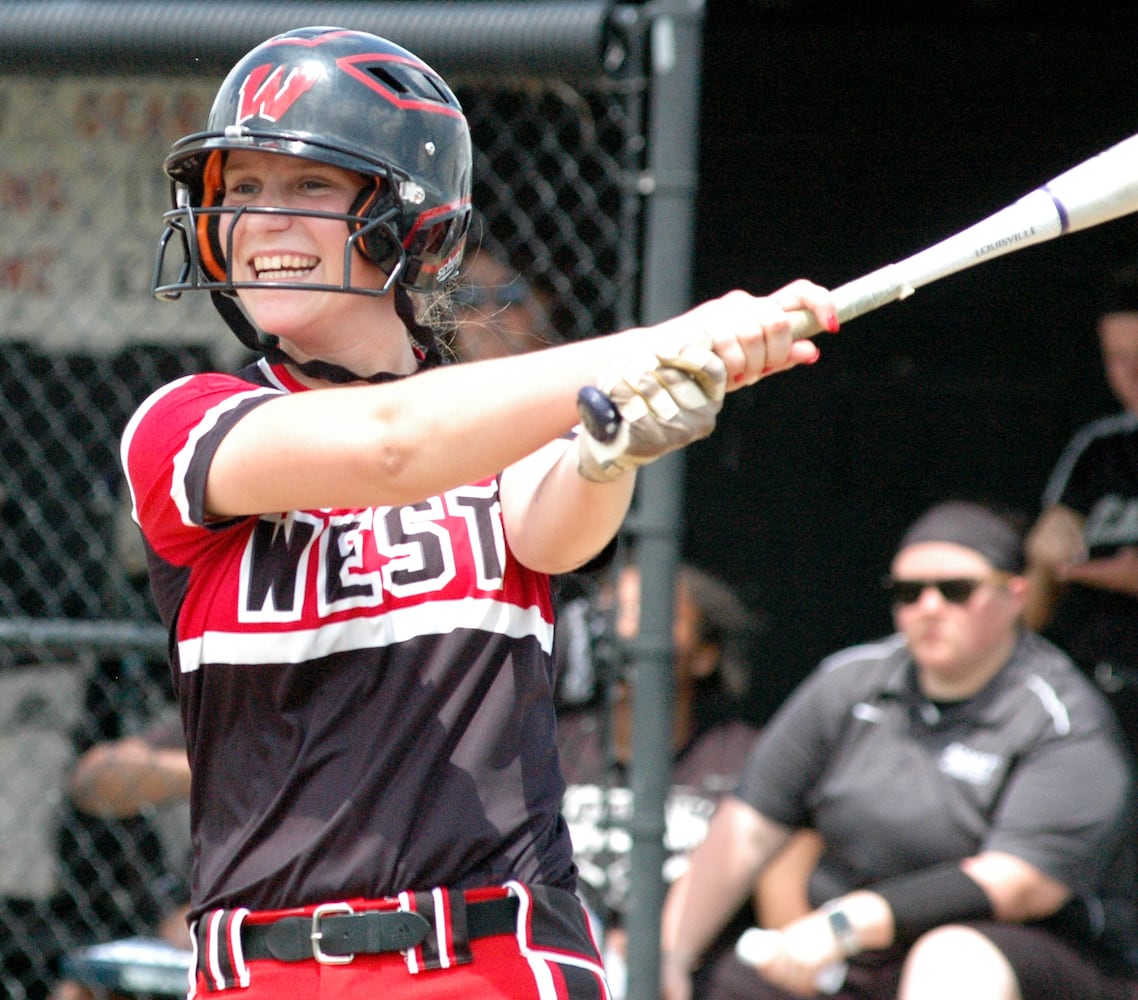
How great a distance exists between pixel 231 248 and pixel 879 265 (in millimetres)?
3873

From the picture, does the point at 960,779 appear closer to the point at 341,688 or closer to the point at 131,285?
the point at 341,688

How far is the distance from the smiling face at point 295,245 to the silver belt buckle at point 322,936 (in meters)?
0.60

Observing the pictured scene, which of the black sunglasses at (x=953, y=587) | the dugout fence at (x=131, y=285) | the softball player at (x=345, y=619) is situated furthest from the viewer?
the black sunglasses at (x=953, y=587)

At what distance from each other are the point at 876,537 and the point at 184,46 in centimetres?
294

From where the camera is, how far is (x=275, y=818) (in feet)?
5.50

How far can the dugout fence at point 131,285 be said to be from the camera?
315 centimetres

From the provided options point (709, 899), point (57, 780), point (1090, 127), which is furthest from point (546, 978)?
point (1090, 127)

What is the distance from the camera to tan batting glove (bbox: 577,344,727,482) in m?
1.40

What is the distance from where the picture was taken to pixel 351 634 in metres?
1.68

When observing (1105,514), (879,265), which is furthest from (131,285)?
(1105,514)

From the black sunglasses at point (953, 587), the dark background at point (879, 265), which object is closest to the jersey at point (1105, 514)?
the black sunglasses at point (953, 587)

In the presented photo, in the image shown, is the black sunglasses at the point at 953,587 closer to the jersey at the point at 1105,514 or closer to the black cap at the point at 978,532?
the black cap at the point at 978,532

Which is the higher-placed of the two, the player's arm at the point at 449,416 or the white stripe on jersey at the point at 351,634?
the player's arm at the point at 449,416

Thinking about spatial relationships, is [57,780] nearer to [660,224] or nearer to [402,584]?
[660,224]
